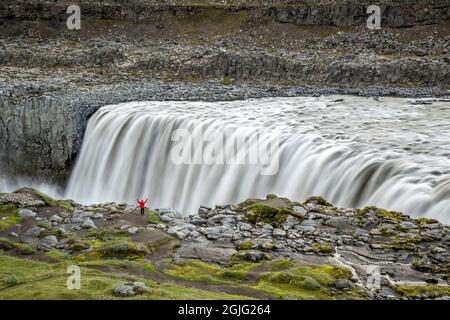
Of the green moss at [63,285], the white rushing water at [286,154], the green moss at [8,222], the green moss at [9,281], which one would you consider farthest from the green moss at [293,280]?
the green moss at [8,222]

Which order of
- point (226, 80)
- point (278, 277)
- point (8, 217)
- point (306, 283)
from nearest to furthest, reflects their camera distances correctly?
point (306, 283) → point (278, 277) → point (8, 217) → point (226, 80)

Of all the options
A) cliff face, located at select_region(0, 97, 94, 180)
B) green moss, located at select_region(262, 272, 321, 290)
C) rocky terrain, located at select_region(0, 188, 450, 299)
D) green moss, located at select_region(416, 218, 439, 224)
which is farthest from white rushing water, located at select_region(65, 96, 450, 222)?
green moss, located at select_region(262, 272, 321, 290)

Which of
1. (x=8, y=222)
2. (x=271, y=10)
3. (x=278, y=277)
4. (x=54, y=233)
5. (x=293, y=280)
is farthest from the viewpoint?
(x=271, y=10)

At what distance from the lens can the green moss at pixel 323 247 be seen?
15.8 m

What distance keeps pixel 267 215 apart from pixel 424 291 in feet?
21.9

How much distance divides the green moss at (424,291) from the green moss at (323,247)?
288 cm

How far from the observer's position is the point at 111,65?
175ft

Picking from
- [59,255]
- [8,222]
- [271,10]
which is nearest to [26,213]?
[8,222]

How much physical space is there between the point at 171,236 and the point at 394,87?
1224 inches

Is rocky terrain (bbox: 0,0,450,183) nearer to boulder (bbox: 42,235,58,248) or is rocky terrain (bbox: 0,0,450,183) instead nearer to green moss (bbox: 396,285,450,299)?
boulder (bbox: 42,235,58,248)

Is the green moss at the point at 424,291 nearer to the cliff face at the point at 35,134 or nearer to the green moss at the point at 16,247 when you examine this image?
the green moss at the point at 16,247

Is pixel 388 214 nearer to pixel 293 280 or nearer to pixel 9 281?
pixel 293 280

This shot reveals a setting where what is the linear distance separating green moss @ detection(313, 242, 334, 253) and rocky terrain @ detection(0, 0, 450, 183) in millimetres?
25074

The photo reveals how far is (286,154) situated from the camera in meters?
26.7
